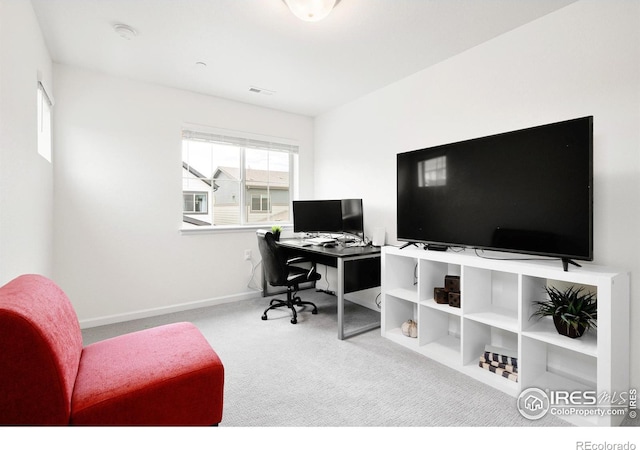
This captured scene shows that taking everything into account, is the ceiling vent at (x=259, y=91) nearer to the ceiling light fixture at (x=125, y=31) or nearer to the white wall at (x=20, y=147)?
the ceiling light fixture at (x=125, y=31)

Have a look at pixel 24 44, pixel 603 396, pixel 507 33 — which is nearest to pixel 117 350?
pixel 24 44

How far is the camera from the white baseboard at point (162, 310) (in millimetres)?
3154

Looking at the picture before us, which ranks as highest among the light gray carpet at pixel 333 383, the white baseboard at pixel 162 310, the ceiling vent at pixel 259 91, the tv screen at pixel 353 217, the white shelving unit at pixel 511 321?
the ceiling vent at pixel 259 91

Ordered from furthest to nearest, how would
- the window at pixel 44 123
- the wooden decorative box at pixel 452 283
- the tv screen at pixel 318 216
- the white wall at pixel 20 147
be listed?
1. the tv screen at pixel 318 216
2. the window at pixel 44 123
3. the wooden decorative box at pixel 452 283
4. the white wall at pixel 20 147

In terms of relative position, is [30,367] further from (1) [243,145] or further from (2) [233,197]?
(1) [243,145]

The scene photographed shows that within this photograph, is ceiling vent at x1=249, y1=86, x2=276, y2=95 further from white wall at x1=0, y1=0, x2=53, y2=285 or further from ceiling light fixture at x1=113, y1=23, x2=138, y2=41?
white wall at x1=0, y1=0, x2=53, y2=285

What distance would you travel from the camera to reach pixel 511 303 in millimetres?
2396

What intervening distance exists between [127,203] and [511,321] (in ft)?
11.7

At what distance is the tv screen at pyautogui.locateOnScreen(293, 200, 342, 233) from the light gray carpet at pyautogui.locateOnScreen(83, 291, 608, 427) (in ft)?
3.64

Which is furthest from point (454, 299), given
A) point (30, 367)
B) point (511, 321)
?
point (30, 367)

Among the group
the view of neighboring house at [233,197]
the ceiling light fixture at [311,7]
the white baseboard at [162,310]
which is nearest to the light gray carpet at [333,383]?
the white baseboard at [162,310]

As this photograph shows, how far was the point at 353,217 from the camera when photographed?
3.54 metres

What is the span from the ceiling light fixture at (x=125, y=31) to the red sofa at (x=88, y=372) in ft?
6.26
